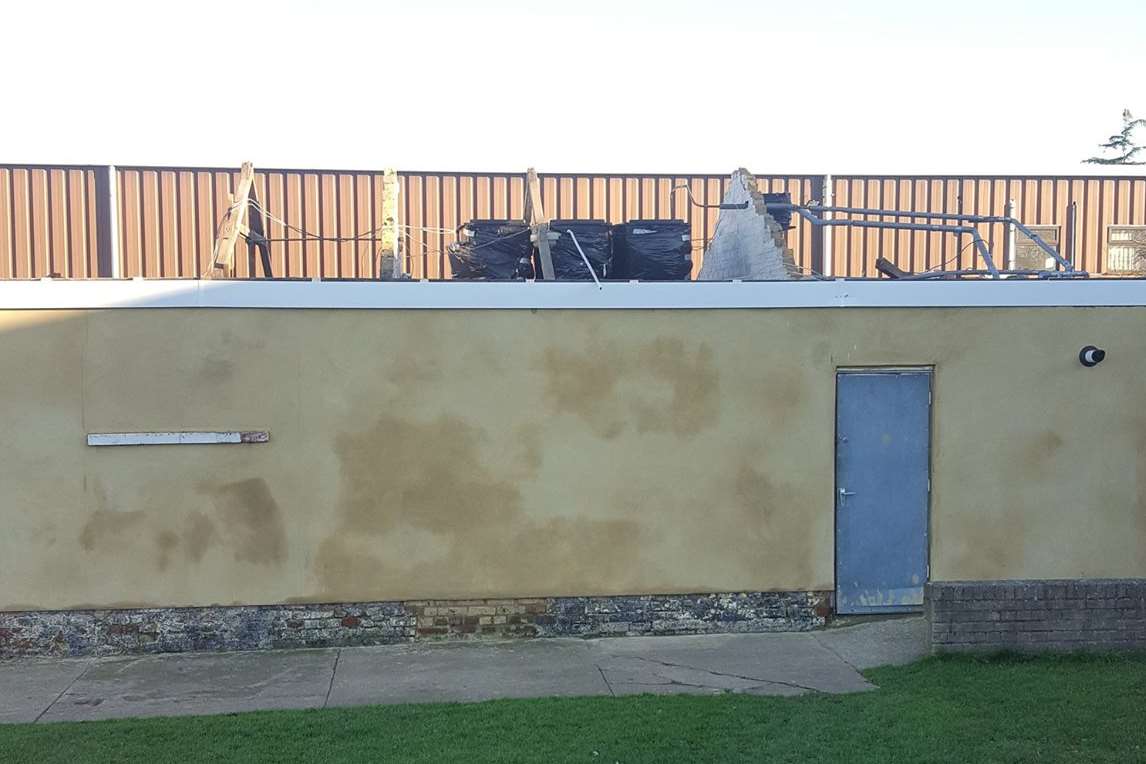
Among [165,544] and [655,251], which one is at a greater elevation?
[655,251]

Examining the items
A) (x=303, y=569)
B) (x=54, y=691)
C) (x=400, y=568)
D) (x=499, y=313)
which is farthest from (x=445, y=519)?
(x=54, y=691)

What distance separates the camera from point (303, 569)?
722 centimetres

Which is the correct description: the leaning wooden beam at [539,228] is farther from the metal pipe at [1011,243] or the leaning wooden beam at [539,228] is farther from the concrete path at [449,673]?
the metal pipe at [1011,243]

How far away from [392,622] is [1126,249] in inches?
512

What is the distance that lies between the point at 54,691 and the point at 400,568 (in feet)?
7.79

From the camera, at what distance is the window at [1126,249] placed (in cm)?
Result: 1483

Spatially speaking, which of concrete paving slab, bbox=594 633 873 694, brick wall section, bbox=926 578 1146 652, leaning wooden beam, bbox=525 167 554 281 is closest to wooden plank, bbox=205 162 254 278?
leaning wooden beam, bbox=525 167 554 281

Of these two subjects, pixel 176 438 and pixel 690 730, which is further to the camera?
pixel 176 438

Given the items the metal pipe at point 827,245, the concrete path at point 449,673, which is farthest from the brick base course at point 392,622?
the metal pipe at point 827,245

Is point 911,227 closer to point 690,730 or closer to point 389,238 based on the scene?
point 389,238

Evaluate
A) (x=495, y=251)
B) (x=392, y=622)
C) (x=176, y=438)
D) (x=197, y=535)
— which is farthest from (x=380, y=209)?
(x=392, y=622)

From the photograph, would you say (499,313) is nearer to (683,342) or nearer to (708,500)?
(683,342)

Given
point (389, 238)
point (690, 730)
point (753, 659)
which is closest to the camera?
point (690, 730)

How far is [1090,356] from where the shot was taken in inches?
297
